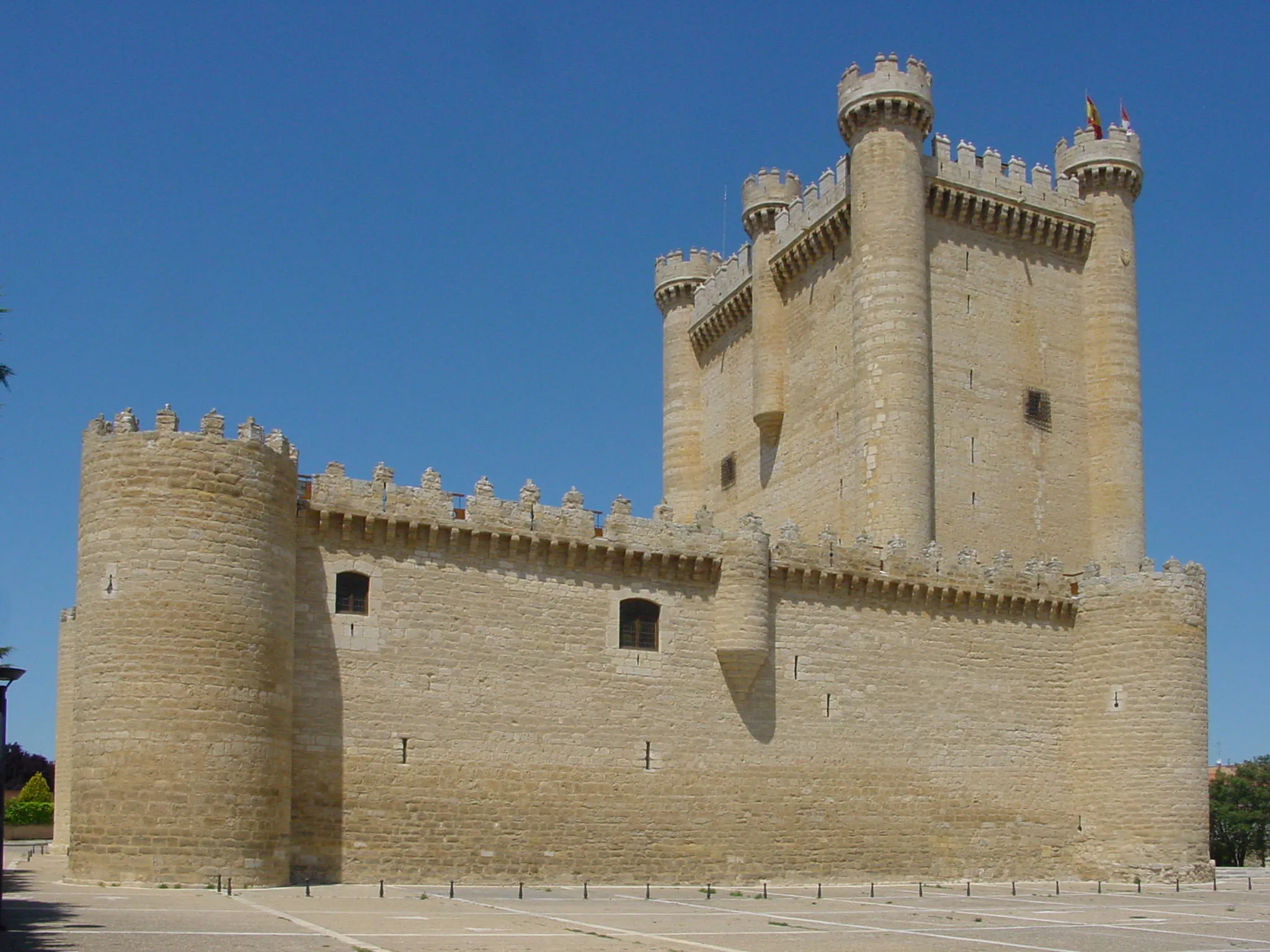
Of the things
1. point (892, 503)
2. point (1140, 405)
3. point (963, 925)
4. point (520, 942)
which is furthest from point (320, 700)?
point (1140, 405)

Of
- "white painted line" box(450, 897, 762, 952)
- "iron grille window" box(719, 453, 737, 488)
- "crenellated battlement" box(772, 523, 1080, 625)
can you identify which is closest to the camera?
"white painted line" box(450, 897, 762, 952)

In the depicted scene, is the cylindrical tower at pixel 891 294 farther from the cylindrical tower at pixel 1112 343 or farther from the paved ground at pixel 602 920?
the paved ground at pixel 602 920

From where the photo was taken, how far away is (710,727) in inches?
1123

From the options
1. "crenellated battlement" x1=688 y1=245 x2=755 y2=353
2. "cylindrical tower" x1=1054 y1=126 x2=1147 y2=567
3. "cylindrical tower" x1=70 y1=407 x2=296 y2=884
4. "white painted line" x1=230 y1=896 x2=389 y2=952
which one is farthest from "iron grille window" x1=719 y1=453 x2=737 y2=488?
"white painted line" x1=230 y1=896 x2=389 y2=952

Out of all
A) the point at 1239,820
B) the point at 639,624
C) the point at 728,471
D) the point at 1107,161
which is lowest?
the point at 1239,820

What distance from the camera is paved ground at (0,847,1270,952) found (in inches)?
656

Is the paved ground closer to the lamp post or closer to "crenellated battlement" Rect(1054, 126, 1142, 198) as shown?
the lamp post

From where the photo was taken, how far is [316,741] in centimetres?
2489

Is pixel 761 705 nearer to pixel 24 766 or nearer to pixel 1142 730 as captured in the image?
pixel 1142 730

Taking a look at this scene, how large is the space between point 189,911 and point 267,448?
819cm

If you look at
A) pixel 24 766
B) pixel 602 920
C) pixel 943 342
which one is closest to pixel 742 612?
A: pixel 602 920

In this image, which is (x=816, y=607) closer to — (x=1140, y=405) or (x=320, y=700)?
(x=320, y=700)

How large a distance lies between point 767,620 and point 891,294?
10121 mm

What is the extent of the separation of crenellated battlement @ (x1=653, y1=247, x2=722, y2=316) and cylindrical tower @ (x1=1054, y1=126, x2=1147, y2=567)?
11.1m
